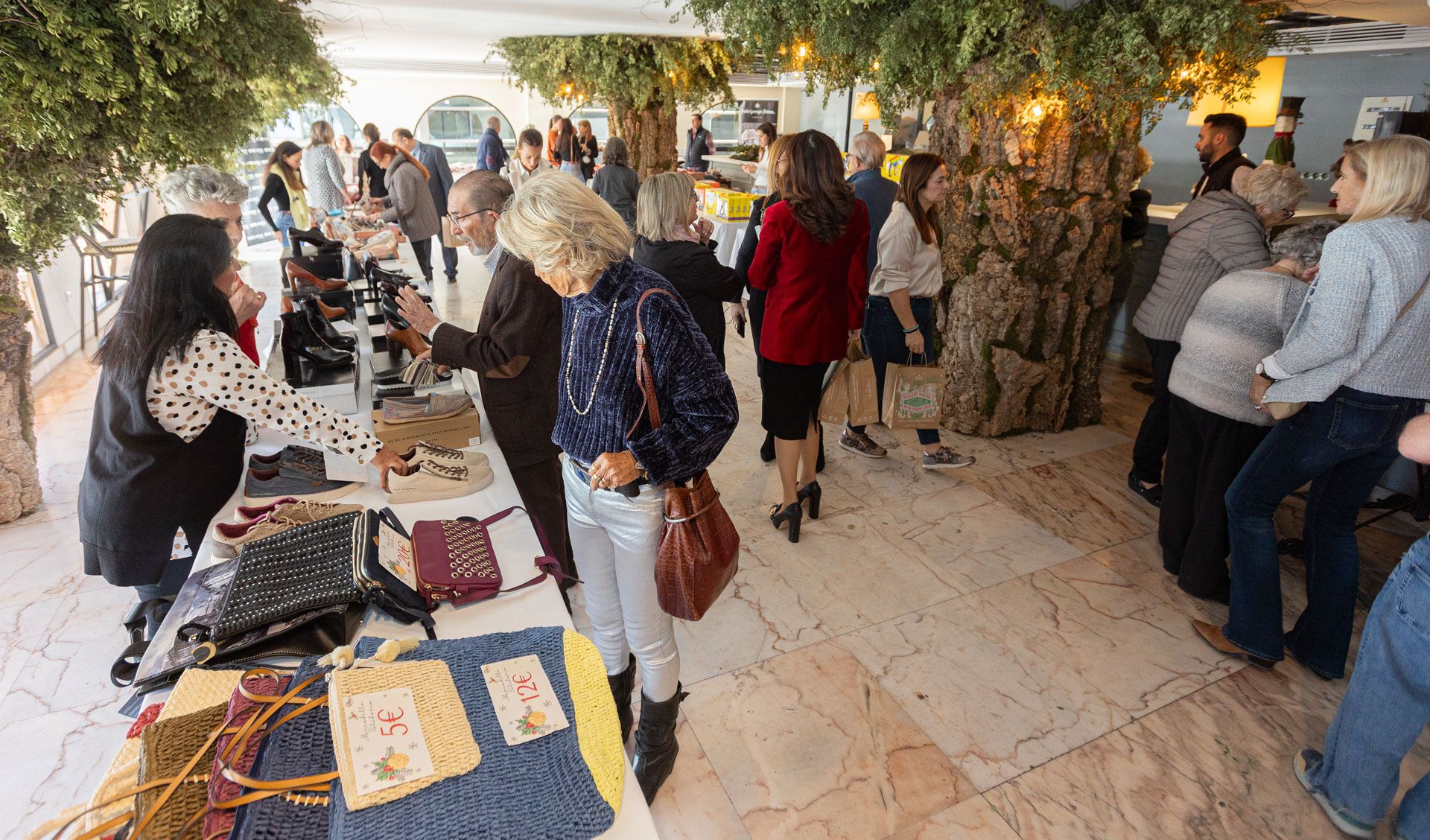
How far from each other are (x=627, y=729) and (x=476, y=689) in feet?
3.53

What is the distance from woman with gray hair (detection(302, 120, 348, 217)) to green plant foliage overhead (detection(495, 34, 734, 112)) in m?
1.88

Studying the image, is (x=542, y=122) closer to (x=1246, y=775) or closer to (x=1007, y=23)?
(x=1007, y=23)

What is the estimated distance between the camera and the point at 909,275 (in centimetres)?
366

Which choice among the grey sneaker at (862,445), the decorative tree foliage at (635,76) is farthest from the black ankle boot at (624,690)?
the decorative tree foliage at (635,76)

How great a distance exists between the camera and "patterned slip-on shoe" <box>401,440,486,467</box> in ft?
7.09

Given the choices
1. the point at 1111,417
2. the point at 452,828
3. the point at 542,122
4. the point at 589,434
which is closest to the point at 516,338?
the point at 589,434

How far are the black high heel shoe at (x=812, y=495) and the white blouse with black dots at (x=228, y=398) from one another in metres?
2.12

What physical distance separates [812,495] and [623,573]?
1890 millimetres

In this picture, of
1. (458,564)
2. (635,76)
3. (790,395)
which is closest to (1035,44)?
(790,395)

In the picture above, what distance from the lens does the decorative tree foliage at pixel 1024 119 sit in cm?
354

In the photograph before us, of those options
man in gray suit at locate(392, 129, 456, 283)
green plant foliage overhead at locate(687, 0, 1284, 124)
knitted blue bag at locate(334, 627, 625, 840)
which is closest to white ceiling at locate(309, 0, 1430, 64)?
green plant foliage overhead at locate(687, 0, 1284, 124)

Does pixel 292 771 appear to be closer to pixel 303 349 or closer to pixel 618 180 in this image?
pixel 303 349

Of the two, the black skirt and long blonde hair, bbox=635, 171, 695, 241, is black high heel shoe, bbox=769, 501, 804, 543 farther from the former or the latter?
long blonde hair, bbox=635, 171, 695, 241

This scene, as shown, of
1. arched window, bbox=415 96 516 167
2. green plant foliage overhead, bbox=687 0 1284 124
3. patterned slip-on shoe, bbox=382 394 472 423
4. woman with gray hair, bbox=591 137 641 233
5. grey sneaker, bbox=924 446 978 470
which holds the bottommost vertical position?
grey sneaker, bbox=924 446 978 470
